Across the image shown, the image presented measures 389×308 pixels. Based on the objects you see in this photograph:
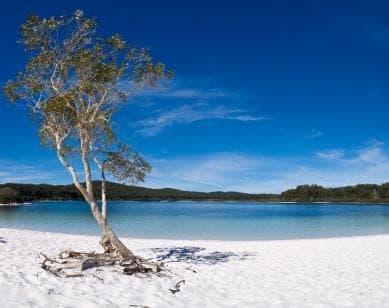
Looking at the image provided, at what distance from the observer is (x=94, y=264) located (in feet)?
44.2

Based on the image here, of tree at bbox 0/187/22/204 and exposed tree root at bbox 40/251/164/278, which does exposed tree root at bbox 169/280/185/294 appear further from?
tree at bbox 0/187/22/204

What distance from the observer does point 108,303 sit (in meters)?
9.62

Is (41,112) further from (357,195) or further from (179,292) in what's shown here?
(357,195)

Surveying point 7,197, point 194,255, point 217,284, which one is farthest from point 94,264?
point 7,197

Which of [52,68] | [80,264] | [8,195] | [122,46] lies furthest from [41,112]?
[8,195]

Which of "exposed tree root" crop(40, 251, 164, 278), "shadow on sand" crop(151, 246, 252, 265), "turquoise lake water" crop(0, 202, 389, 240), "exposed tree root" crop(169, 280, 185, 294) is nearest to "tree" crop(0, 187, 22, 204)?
"turquoise lake water" crop(0, 202, 389, 240)

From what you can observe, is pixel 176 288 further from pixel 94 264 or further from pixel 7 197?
pixel 7 197

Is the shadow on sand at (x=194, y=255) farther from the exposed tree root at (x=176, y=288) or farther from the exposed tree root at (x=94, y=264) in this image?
the exposed tree root at (x=176, y=288)

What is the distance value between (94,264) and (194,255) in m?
6.23

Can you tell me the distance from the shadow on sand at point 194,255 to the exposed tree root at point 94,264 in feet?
9.28

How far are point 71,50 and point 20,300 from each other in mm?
8633

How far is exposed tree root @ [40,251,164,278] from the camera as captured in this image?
41.2ft

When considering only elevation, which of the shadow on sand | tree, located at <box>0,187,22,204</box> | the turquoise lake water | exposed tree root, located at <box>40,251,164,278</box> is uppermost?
tree, located at <box>0,187,22,204</box>

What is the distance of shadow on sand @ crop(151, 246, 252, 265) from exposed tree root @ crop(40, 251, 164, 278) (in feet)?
9.28
